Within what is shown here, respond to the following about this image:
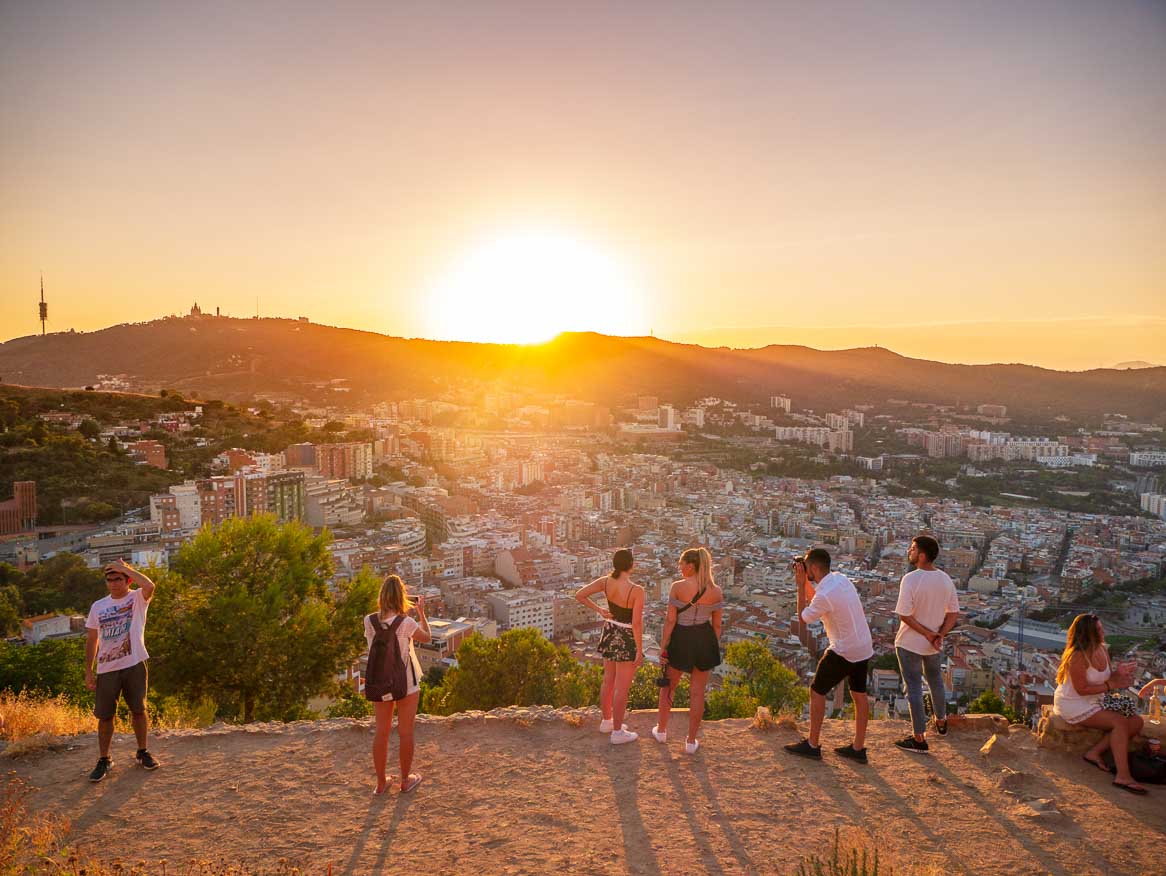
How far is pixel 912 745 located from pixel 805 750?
29.9 inches

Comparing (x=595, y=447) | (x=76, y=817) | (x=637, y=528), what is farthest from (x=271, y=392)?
(x=76, y=817)

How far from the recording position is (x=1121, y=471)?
136 feet

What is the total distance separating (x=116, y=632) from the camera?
4.12m

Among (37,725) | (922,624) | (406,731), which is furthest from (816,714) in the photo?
(37,725)

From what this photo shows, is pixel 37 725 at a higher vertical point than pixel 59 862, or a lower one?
lower

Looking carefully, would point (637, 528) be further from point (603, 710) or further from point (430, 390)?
point (430, 390)

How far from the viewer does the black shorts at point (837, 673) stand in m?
4.02

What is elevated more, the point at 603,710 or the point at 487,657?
the point at 603,710

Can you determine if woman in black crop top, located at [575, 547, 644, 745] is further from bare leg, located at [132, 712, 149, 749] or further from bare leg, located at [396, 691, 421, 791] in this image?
bare leg, located at [132, 712, 149, 749]

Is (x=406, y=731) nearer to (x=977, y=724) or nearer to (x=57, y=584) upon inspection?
(x=977, y=724)

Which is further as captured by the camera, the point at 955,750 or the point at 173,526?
the point at 173,526

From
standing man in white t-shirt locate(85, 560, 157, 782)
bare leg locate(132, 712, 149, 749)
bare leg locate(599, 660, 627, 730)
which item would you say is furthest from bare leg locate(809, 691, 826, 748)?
bare leg locate(132, 712, 149, 749)

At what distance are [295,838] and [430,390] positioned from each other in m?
75.5

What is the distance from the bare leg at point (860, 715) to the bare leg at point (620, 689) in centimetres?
140
